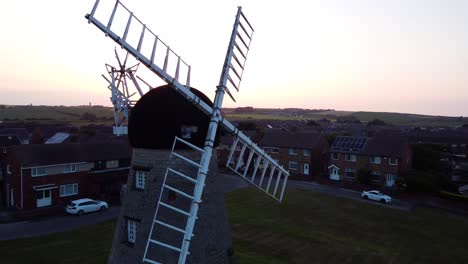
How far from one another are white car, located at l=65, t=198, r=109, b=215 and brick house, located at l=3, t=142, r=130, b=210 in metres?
3.49

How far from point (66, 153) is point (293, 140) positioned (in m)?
33.2

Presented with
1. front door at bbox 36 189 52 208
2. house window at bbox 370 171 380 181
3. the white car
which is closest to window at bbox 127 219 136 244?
the white car

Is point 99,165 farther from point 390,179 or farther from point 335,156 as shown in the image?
point 390,179

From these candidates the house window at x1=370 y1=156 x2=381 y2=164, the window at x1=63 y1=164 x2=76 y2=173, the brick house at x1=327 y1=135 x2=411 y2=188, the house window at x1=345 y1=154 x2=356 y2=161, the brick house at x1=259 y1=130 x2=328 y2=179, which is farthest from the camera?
the brick house at x1=259 y1=130 x2=328 y2=179

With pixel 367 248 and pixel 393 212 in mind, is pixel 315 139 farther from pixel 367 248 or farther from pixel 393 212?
pixel 367 248

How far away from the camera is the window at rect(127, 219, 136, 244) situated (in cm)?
1122

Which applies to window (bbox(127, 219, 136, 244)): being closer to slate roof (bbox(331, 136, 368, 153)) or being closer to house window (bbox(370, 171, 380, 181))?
house window (bbox(370, 171, 380, 181))

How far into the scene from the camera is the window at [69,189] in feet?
112

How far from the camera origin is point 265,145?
187ft

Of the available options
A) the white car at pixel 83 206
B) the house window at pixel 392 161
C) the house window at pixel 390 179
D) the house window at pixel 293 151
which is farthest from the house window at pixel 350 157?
the white car at pixel 83 206

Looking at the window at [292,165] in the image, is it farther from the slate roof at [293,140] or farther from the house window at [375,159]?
the house window at [375,159]

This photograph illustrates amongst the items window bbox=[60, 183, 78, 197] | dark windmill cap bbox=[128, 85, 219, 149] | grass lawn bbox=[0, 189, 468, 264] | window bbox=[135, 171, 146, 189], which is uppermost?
dark windmill cap bbox=[128, 85, 219, 149]

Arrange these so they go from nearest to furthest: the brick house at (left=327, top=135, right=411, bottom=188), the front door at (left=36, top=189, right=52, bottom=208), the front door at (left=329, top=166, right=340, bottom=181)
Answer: the front door at (left=36, top=189, right=52, bottom=208) → the brick house at (left=327, top=135, right=411, bottom=188) → the front door at (left=329, top=166, right=340, bottom=181)

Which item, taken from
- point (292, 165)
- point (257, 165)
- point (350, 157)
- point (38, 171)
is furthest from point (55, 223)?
point (350, 157)
